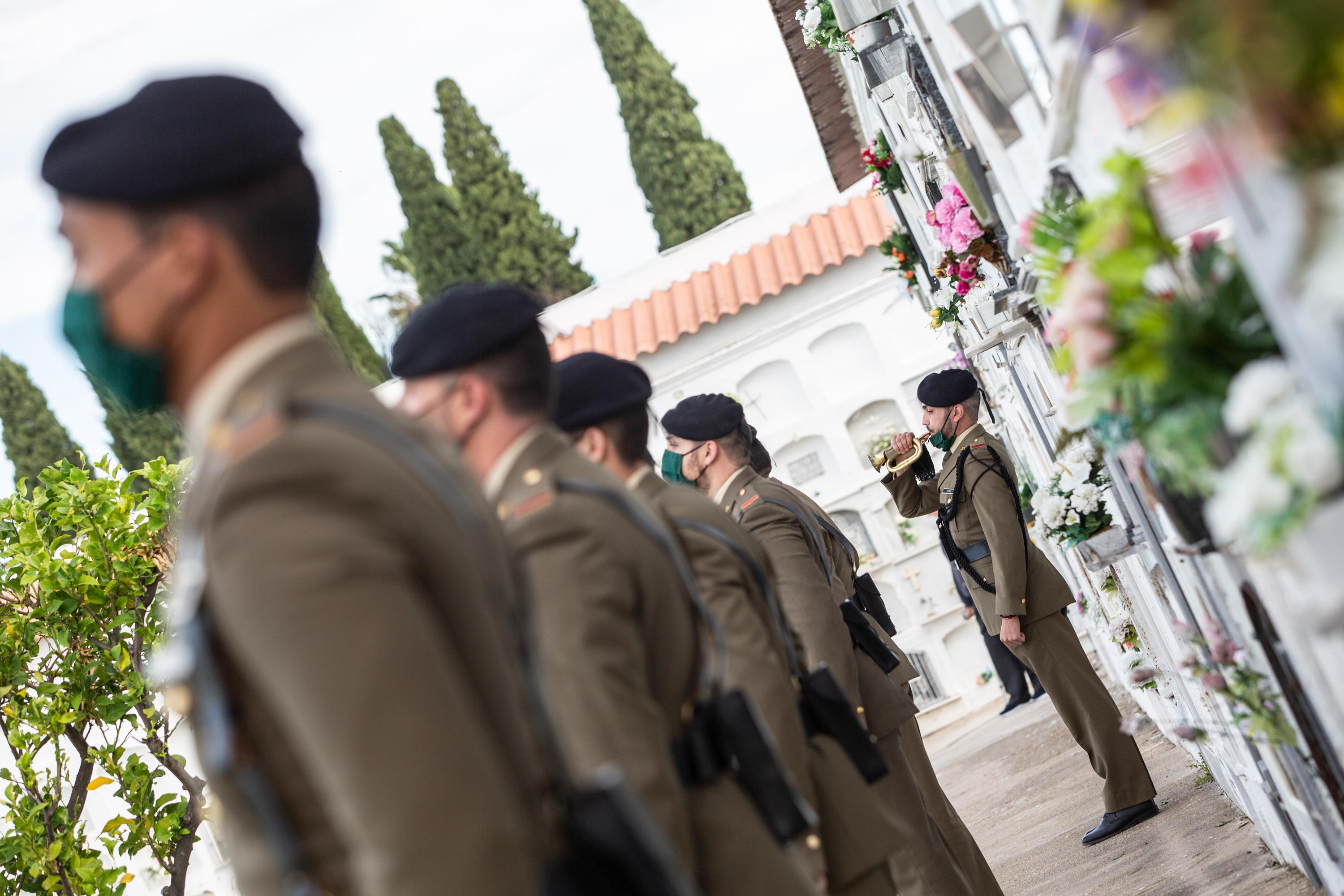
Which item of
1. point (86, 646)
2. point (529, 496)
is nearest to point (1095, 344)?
point (529, 496)

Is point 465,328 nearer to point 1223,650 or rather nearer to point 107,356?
point 107,356

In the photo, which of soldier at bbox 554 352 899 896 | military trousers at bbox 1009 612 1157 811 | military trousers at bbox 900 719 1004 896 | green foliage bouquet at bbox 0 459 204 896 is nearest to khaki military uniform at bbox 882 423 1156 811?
military trousers at bbox 1009 612 1157 811

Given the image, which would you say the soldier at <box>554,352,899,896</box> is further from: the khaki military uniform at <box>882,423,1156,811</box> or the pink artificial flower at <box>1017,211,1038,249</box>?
the khaki military uniform at <box>882,423,1156,811</box>

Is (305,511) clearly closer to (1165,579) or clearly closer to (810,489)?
(1165,579)

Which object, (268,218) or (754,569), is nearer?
(268,218)

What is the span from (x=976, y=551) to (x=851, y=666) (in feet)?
6.80

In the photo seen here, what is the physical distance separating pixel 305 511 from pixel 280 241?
48 cm

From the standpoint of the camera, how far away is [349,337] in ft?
86.8

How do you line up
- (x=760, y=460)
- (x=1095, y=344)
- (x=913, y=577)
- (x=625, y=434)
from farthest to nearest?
1. (x=913, y=577)
2. (x=760, y=460)
3. (x=625, y=434)
4. (x=1095, y=344)

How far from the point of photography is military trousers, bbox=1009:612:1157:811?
628cm

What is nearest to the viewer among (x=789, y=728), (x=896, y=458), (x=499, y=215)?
A: (x=789, y=728)

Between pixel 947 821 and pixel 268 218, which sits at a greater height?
pixel 268 218

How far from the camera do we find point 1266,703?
3.23m

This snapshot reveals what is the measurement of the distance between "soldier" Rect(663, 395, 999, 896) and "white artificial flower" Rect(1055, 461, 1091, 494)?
0.94 m
